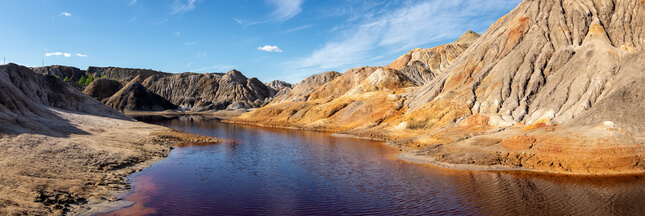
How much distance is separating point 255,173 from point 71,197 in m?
12.5

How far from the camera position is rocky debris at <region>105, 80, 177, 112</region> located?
527 ft

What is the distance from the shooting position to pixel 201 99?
650 ft

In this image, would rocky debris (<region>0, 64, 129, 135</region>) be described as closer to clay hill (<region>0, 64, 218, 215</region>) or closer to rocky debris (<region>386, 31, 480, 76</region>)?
clay hill (<region>0, 64, 218, 215</region>)

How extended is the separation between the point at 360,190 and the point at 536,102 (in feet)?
104

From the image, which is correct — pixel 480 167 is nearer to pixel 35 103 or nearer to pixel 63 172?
pixel 63 172

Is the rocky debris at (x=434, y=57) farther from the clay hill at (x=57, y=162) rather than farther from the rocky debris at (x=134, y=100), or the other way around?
the rocky debris at (x=134, y=100)

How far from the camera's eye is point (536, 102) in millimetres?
44094

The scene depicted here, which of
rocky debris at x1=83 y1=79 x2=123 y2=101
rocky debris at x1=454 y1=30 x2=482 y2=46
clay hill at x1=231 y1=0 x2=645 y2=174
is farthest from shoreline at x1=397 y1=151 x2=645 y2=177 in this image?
rocky debris at x1=83 y1=79 x2=123 y2=101

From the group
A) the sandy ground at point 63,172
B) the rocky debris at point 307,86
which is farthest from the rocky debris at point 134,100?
the sandy ground at point 63,172

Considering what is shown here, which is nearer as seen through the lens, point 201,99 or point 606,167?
point 606,167

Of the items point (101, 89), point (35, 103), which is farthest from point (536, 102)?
point (101, 89)

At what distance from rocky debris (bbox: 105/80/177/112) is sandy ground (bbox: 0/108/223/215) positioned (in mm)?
137645

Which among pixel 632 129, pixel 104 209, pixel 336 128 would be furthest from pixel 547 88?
pixel 104 209

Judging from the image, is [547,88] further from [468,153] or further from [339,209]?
[339,209]
